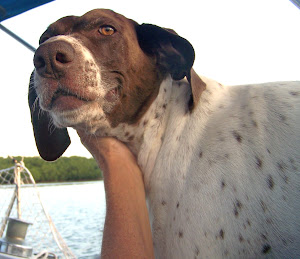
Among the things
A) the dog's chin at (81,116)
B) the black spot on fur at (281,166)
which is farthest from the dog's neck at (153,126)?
the black spot on fur at (281,166)

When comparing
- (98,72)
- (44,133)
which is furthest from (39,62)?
(44,133)

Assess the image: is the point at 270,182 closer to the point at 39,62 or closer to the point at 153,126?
the point at 153,126

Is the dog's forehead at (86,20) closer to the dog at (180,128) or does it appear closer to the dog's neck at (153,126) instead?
the dog at (180,128)

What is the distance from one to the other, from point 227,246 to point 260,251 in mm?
113

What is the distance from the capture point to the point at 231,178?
123cm

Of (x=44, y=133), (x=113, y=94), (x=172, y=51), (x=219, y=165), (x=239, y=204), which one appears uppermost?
(x=172, y=51)

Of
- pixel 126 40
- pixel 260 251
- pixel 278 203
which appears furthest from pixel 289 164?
pixel 126 40

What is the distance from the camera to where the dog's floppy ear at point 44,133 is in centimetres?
168

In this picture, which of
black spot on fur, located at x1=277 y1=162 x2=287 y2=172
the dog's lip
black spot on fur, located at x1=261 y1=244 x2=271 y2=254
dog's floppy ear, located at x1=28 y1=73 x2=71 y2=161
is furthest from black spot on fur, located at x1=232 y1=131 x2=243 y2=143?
dog's floppy ear, located at x1=28 y1=73 x2=71 y2=161

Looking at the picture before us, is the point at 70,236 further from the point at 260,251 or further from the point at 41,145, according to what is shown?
the point at 260,251

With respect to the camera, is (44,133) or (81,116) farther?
(44,133)

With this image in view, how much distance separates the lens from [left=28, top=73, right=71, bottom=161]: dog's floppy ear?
1678 mm

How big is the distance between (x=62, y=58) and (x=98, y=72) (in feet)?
0.55

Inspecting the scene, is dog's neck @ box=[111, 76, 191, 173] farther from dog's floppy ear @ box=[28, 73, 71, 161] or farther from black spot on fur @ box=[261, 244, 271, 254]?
black spot on fur @ box=[261, 244, 271, 254]
